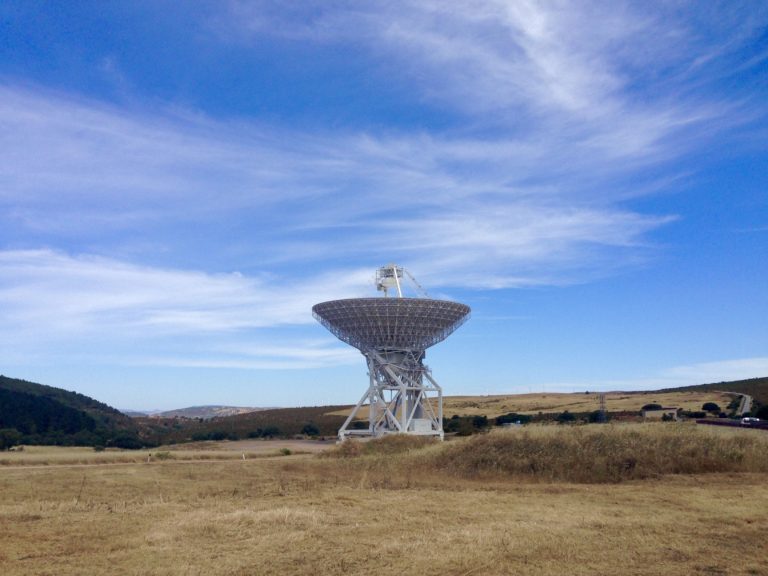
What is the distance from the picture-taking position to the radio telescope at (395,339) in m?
61.3

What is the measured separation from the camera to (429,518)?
54.2 ft

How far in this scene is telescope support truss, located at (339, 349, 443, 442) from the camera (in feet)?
212

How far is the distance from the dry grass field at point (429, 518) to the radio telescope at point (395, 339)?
31759mm

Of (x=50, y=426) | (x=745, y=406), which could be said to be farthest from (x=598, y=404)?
(x=50, y=426)

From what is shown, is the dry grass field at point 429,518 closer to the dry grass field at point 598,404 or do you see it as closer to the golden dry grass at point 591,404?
the golden dry grass at point 591,404

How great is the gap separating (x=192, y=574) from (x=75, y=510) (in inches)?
352

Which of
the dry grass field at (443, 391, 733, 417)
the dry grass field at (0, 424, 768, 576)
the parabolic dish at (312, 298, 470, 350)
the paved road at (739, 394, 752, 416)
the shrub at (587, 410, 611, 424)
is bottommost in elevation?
the dry grass field at (0, 424, 768, 576)

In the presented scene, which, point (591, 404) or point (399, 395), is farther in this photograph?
point (591, 404)

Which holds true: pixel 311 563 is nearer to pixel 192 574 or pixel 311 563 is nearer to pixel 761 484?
pixel 192 574

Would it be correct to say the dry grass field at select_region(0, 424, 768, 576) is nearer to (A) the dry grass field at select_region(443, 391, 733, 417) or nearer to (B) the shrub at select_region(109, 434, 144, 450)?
(B) the shrub at select_region(109, 434, 144, 450)

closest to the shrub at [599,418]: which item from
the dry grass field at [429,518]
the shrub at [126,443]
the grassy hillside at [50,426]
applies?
the dry grass field at [429,518]

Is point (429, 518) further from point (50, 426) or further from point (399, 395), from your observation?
point (50, 426)

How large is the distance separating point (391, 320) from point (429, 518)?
45.7m

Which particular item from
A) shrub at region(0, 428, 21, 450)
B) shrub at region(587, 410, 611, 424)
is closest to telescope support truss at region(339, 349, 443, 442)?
shrub at region(587, 410, 611, 424)
